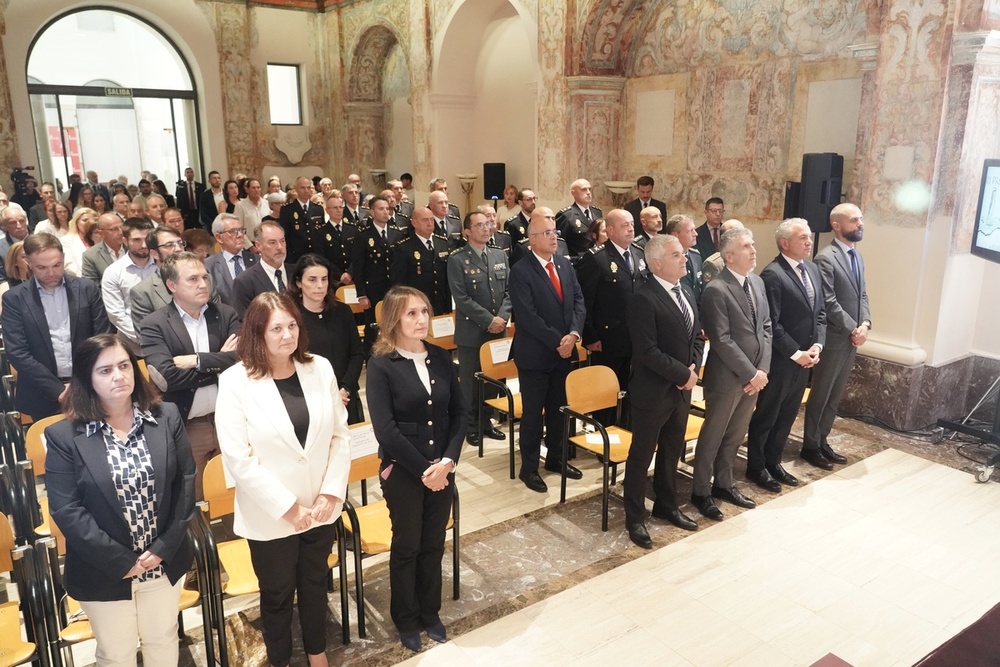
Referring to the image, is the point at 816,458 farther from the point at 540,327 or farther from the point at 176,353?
the point at 176,353

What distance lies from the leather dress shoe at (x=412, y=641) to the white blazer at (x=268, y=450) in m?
0.76

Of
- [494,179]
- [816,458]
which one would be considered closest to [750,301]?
[816,458]

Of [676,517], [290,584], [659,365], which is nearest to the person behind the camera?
[290,584]

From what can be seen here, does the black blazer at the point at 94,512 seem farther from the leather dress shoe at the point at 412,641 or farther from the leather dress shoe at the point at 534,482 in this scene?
the leather dress shoe at the point at 534,482

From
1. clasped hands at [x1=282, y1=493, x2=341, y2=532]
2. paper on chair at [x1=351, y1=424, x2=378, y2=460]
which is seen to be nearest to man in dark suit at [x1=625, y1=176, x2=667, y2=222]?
paper on chair at [x1=351, y1=424, x2=378, y2=460]

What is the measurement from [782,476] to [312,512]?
320cm

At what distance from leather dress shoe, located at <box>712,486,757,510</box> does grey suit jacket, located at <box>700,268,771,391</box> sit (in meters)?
0.71

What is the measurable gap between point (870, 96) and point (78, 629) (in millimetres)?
A: 6395

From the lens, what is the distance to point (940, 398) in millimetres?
5473

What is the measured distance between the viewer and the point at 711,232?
6.60 m

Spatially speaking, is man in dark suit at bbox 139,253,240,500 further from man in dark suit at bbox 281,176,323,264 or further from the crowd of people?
man in dark suit at bbox 281,176,323,264

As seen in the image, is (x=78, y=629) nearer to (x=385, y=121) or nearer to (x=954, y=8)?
(x=954, y=8)

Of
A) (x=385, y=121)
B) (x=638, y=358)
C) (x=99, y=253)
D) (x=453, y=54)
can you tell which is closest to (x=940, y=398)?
(x=638, y=358)

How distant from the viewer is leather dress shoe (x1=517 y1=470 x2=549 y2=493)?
4.56 metres
